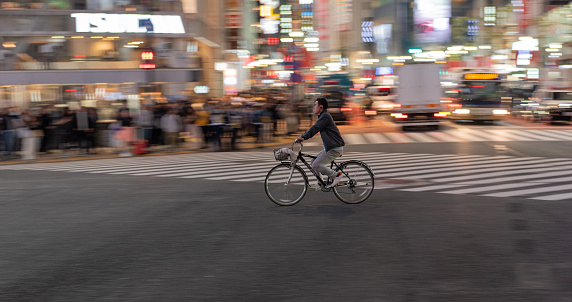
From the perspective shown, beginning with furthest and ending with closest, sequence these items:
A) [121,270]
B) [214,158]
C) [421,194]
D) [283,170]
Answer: [214,158] → [421,194] → [283,170] → [121,270]

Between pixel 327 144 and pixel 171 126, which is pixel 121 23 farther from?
pixel 327 144

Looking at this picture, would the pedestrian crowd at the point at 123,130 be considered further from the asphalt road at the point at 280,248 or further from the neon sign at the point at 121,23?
the neon sign at the point at 121,23

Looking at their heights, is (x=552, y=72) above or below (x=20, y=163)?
above

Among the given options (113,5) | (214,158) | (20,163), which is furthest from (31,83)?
(214,158)

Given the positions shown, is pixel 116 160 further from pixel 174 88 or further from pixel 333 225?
pixel 174 88

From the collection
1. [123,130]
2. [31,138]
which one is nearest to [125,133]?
[123,130]

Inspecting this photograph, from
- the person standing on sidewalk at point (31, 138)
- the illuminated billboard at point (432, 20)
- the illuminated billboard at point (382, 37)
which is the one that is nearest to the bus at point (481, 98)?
the person standing on sidewalk at point (31, 138)

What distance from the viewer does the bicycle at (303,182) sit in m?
10.1

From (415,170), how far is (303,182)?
5491 mm

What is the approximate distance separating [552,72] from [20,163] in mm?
48399

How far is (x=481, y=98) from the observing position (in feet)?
106

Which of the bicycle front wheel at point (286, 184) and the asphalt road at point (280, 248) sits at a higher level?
the bicycle front wheel at point (286, 184)

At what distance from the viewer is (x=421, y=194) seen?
11.2m

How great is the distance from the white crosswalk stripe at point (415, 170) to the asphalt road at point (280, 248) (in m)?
1.00
